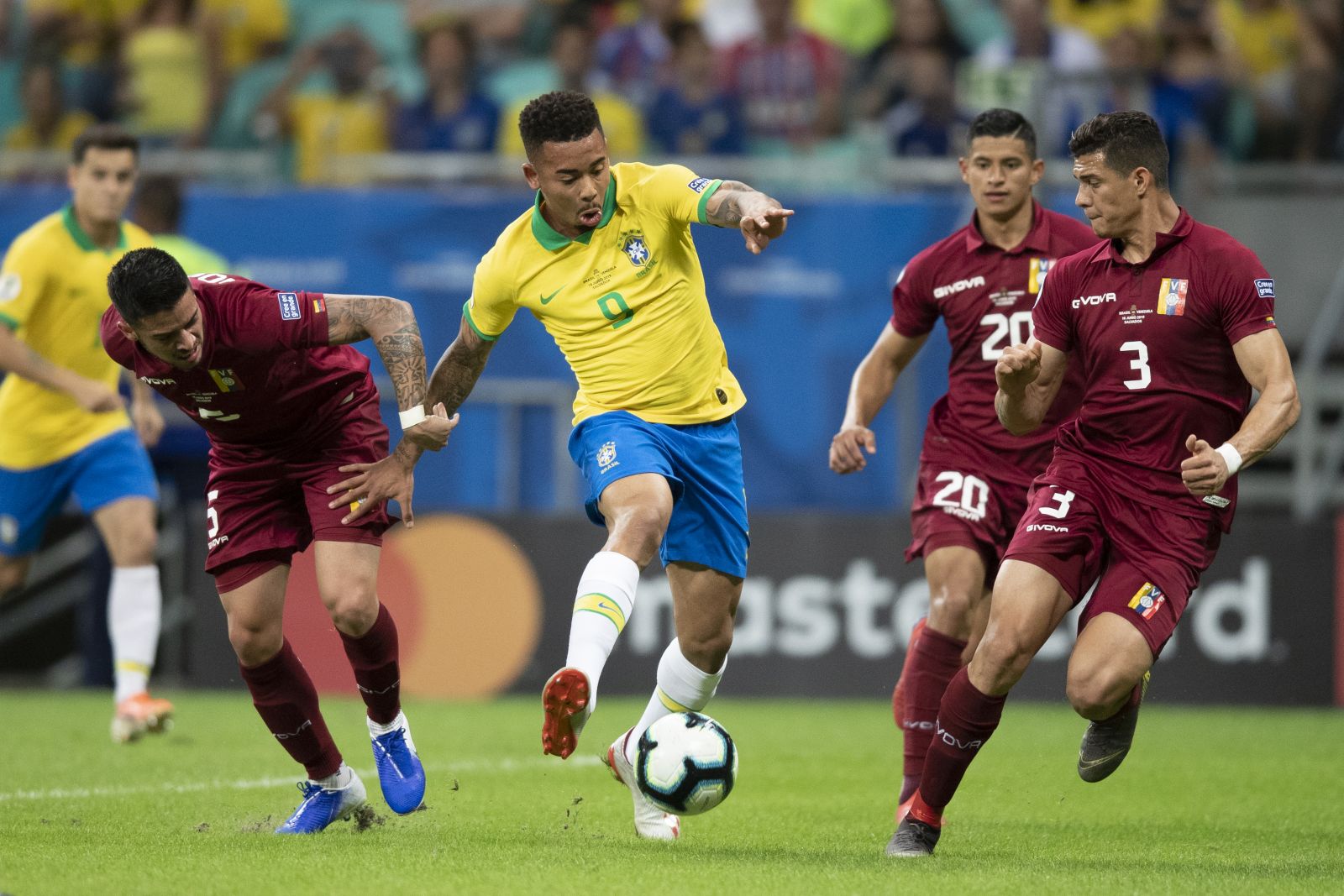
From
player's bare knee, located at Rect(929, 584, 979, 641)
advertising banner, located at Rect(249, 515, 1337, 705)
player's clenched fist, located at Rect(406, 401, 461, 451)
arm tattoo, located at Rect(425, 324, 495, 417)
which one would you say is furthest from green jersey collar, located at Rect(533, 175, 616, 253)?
advertising banner, located at Rect(249, 515, 1337, 705)

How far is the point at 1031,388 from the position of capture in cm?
647

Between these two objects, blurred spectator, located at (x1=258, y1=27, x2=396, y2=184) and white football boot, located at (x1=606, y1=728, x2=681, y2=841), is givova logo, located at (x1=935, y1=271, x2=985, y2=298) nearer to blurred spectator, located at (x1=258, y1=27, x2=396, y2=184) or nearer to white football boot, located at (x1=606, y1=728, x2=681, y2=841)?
white football boot, located at (x1=606, y1=728, x2=681, y2=841)

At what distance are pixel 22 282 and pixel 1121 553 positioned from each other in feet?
20.0

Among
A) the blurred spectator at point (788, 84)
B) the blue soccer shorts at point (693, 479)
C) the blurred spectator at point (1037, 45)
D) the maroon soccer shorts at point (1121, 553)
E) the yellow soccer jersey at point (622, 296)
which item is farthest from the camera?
the blurred spectator at point (788, 84)

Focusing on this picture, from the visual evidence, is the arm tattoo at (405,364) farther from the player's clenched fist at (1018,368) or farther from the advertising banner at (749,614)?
the advertising banner at (749,614)

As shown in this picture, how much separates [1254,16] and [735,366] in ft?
19.2

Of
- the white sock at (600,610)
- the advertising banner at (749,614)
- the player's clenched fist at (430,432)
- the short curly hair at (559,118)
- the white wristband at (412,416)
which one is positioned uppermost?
the short curly hair at (559,118)

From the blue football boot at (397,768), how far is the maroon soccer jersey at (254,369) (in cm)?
114

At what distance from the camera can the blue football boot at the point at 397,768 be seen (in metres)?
6.99

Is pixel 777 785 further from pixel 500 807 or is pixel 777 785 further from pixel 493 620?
pixel 493 620

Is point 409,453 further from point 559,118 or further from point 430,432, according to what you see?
point 559,118

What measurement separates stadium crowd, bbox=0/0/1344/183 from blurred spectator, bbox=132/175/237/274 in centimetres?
137

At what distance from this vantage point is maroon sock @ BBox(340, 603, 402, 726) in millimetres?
6941

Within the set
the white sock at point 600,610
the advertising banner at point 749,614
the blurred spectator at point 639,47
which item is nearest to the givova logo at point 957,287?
the white sock at point 600,610
